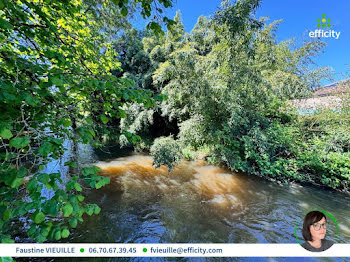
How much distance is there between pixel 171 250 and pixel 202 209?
1.63 m

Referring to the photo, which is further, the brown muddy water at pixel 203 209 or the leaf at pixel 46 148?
the brown muddy water at pixel 203 209

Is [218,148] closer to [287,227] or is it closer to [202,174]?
[202,174]

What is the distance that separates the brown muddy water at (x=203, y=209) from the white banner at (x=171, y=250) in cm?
19

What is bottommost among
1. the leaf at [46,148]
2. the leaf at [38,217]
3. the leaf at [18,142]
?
the leaf at [38,217]

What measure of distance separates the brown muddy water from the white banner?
0.19 meters

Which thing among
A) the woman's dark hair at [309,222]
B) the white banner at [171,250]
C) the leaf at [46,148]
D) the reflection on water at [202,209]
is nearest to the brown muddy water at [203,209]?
the reflection on water at [202,209]

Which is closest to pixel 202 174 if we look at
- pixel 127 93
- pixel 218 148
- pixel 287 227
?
pixel 218 148

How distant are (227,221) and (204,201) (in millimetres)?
783

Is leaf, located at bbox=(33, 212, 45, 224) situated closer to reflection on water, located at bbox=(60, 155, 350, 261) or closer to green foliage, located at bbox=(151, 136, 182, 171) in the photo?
reflection on water, located at bbox=(60, 155, 350, 261)

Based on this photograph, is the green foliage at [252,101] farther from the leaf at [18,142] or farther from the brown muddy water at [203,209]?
the leaf at [18,142]

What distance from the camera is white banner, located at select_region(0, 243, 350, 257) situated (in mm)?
1648

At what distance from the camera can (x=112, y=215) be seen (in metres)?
3.23

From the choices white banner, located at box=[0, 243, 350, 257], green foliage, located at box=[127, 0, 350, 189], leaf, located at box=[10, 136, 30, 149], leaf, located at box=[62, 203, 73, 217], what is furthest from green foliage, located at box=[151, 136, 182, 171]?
leaf, located at box=[10, 136, 30, 149]

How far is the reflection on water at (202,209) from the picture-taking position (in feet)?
8.93
